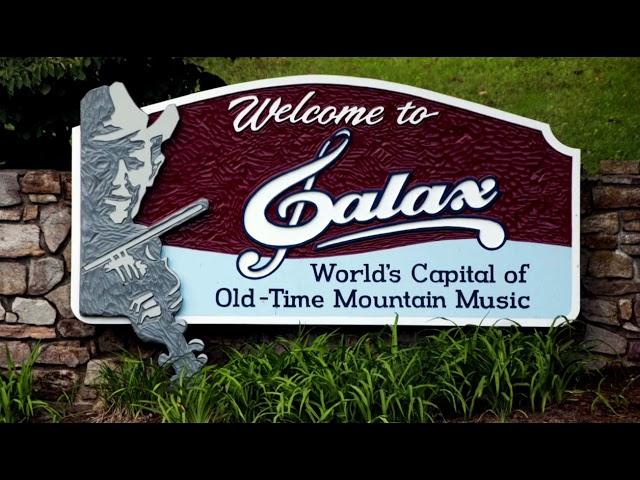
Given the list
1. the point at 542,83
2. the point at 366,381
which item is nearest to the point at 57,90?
the point at 366,381

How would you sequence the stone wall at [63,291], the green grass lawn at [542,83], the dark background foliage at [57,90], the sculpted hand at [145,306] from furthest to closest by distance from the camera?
the green grass lawn at [542,83] < the dark background foliage at [57,90] < the stone wall at [63,291] < the sculpted hand at [145,306]

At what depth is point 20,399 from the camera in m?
5.55

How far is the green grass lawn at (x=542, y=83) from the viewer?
31.8 feet

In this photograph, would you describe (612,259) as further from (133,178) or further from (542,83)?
(542,83)

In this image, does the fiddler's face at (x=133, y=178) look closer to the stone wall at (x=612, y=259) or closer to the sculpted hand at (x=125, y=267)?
the sculpted hand at (x=125, y=267)

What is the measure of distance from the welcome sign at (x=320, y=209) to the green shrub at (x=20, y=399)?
18.6 inches

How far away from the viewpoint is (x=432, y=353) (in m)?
5.59

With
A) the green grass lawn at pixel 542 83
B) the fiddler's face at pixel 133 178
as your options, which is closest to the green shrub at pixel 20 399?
the fiddler's face at pixel 133 178

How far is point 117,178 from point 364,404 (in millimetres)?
2069

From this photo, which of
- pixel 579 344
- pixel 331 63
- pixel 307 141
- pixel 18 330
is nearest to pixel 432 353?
pixel 579 344

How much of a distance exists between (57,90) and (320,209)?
2.52 metres

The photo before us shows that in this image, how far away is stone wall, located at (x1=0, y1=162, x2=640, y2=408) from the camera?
5.93m

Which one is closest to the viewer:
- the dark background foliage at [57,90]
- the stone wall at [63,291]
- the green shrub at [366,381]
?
the green shrub at [366,381]

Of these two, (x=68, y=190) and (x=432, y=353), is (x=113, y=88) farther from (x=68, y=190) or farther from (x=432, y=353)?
(x=432, y=353)
